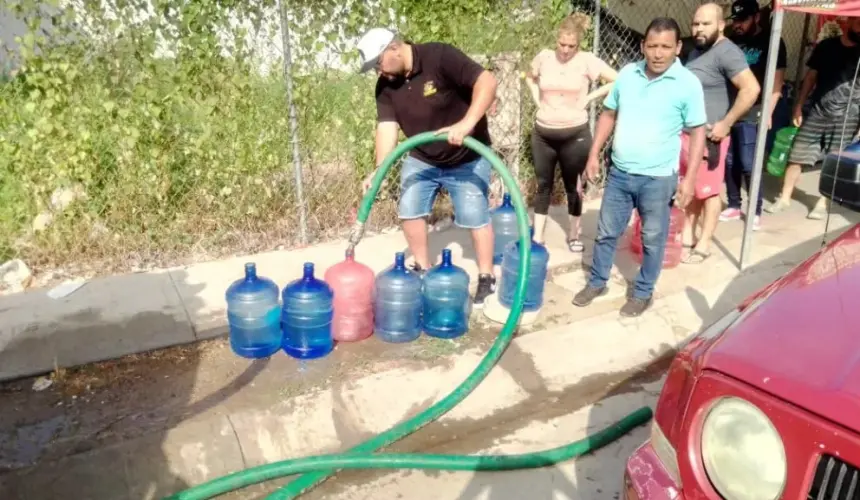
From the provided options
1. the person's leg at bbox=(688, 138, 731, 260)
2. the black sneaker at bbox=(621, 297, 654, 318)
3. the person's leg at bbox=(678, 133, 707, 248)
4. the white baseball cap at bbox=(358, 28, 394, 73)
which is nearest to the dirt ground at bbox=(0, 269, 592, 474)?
the black sneaker at bbox=(621, 297, 654, 318)

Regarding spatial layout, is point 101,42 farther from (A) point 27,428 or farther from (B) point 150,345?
(A) point 27,428

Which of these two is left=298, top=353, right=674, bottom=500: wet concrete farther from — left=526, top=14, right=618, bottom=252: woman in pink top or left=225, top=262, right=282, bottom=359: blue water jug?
left=526, top=14, right=618, bottom=252: woman in pink top

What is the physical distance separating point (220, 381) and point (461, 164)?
6.34 ft

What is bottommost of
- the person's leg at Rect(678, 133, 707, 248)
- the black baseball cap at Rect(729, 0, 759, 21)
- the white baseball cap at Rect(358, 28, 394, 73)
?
the person's leg at Rect(678, 133, 707, 248)

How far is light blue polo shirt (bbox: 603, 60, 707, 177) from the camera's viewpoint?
4.05 meters

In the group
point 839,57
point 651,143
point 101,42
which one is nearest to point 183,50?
point 101,42

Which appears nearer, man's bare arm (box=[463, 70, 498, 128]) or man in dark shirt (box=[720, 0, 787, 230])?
man's bare arm (box=[463, 70, 498, 128])

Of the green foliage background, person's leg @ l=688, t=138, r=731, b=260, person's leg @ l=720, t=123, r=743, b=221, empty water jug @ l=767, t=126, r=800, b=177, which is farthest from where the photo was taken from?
empty water jug @ l=767, t=126, r=800, b=177

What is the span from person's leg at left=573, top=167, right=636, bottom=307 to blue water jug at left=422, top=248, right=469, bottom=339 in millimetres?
906

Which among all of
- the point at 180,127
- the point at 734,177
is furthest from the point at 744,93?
the point at 180,127

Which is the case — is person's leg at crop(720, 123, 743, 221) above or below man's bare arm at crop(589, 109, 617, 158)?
below

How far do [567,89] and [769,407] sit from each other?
3793 mm

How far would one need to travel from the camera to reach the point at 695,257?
18.0ft

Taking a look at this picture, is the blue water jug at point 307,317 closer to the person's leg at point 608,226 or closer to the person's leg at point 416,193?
the person's leg at point 416,193
